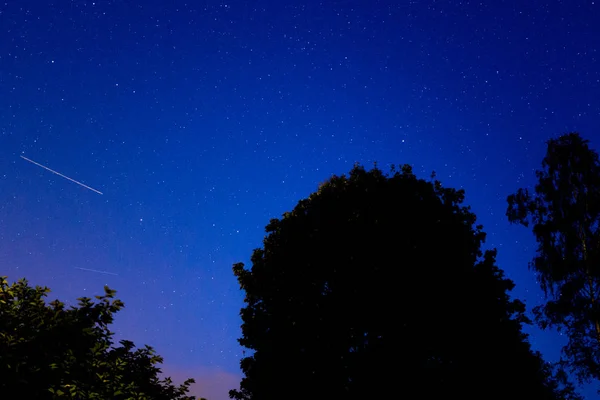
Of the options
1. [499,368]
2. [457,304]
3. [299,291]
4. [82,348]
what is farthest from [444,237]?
[82,348]

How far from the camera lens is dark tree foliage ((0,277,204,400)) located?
8.05 m

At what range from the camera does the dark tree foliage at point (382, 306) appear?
2031 cm

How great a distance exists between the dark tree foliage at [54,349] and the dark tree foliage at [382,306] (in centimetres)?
1350

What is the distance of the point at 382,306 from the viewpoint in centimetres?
2177

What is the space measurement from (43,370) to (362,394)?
1516 cm

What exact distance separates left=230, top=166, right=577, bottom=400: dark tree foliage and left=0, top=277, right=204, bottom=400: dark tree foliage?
44.3 feet

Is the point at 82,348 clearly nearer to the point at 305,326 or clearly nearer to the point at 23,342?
the point at 23,342

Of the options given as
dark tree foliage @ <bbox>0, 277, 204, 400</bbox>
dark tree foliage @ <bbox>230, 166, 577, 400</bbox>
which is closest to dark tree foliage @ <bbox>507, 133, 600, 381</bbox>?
dark tree foliage @ <bbox>230, 166, 577, 400</bbox>

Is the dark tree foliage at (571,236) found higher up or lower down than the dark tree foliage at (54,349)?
higher up

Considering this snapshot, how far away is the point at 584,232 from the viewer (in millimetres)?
24609

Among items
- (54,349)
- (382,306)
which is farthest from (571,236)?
(54,349)

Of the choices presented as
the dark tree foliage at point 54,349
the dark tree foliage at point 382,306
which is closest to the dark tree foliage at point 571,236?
the dark tree foliage at point 382,306

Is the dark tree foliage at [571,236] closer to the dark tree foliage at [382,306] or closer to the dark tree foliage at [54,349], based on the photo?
the dark tree foliage at [382,306]

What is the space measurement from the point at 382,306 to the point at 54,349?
1594 centimetres
